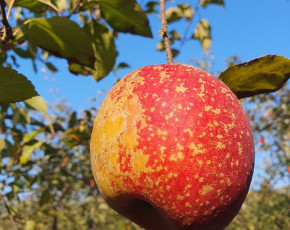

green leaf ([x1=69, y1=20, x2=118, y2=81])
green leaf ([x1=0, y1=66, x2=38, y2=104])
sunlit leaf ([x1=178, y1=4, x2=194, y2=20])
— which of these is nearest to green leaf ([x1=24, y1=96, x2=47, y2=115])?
green leaf ([x1=69, y1=20, x2=118, y2=81])

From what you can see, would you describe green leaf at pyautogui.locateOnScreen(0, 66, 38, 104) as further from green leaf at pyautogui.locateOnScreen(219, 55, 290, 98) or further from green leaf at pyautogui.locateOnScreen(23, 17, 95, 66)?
green leaf at pyautogui.locateOnScreen(219, 55, 290, 98)

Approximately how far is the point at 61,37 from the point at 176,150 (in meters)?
0.68

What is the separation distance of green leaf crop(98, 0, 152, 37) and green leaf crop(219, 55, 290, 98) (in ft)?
1.36

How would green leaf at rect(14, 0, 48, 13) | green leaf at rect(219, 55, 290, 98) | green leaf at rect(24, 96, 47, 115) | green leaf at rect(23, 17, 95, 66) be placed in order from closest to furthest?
green leaf at rect(219, 55, 290, 98) < green leaf at rect(23, 17, 95, 66) < green leaf at rect(14, 0, 48, 13) < green leaf at rect(24, 96, 47, 115)

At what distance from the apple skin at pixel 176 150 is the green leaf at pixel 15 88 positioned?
19 cm

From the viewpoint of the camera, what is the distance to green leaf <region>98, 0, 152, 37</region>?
50.4 inches

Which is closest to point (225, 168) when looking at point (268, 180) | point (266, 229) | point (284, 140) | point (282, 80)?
point (282, 80)

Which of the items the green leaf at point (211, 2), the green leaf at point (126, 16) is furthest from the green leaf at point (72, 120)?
the green leaf at point (126, 16)

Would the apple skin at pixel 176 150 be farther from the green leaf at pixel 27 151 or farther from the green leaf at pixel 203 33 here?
the green leaf at pixel 203 33

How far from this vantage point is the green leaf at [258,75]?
0.97 m

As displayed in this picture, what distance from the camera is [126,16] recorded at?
51.5 inches

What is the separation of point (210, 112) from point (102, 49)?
28.4 inches

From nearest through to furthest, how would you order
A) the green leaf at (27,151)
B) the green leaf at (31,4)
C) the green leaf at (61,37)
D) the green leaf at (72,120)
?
the green leaf at (61,37), the green leaf at (31,4), the green leaf at (27,151), the green leaf at (72,120)

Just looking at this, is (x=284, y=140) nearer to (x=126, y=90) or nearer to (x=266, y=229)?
(x=266, y=229)
